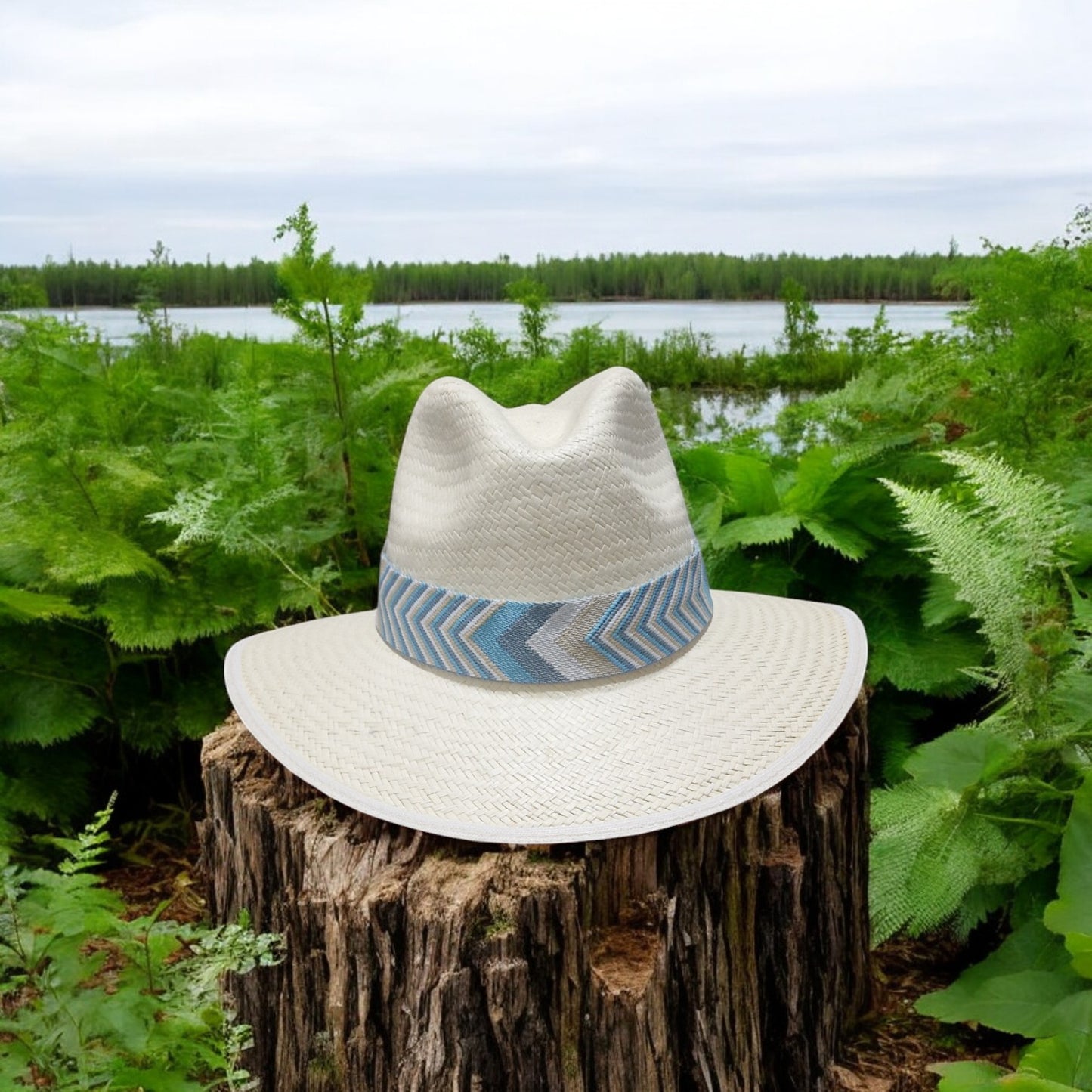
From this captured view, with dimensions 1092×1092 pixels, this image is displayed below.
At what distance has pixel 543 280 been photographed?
20.6 feet

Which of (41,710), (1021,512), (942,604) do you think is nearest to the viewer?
(1021,512)

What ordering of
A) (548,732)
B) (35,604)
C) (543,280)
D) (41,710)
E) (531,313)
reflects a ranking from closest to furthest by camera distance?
(548,732), (35,604), (41,710), (531,313), (543,280)

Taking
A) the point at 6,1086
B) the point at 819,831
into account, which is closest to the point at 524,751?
the point at 819,831

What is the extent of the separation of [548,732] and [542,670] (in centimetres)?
11

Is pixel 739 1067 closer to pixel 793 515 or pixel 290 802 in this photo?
pixel 290 802

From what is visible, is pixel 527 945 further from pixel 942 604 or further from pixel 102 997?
pixel 942 604

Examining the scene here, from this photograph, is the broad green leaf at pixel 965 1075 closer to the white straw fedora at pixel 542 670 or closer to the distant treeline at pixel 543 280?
the white straw fedora at pixel 542 670

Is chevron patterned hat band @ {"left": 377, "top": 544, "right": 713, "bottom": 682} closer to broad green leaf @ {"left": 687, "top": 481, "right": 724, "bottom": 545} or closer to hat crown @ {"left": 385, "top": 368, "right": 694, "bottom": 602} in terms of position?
hat crown @ {"left": 385, "top": 368, "right": 694, "bottom": 602}

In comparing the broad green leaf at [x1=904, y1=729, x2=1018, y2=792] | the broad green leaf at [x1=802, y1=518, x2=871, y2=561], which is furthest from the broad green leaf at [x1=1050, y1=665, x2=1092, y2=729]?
the broad green leaf at [x1=802, y1=518, x2=871, y2=561]

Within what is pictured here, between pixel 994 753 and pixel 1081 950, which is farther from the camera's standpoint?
pixel 994 753

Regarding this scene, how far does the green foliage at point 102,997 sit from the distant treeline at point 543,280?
3.68 metres

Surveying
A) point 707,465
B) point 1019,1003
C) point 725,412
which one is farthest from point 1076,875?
point 725,412

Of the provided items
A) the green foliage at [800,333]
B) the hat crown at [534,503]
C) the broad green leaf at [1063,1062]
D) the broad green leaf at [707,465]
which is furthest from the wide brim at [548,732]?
the green foliage at [800,333]

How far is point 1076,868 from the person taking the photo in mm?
1800
